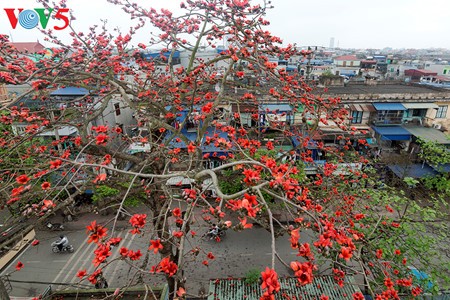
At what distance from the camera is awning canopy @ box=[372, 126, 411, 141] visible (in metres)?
16.4

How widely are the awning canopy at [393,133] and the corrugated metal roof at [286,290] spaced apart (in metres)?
11.8

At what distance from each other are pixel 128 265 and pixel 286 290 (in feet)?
26.2

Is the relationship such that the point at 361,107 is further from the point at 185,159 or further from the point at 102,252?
the point at 102,252

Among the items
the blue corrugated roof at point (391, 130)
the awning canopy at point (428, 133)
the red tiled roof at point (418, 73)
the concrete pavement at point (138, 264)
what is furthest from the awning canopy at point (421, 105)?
the red tiled roof at point (418, 73)

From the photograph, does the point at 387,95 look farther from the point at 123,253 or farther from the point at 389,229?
the point at 123,253

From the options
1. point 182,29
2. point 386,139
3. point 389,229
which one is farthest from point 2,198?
point 386,139

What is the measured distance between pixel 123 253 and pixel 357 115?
18415 mm

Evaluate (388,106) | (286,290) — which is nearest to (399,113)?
(388,106)

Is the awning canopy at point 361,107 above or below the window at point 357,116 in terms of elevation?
above

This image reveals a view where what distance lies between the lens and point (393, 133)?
16.5 metres

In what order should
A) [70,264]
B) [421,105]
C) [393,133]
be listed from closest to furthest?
[70,264], [393,133], [421,105]

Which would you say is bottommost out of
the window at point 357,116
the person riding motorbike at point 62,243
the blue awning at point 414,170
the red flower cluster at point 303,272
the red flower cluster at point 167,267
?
the person riding motorbike at point 62,243

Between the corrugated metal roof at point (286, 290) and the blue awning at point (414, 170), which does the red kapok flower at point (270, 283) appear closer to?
the corrugated metal roof at point (286, 290)

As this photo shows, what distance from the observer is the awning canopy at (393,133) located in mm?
16438
